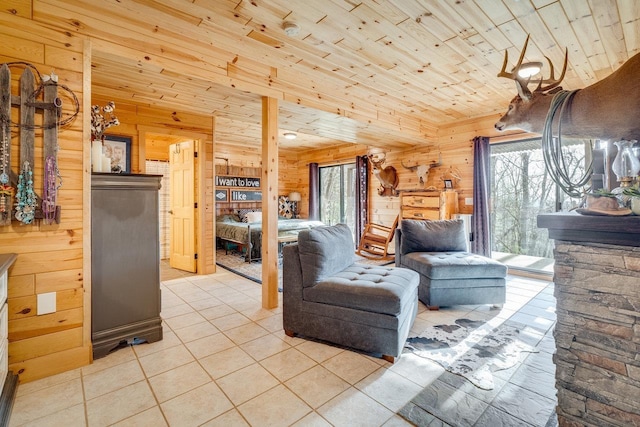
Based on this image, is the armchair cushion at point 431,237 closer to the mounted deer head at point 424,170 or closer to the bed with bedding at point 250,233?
the mounted deer head at point 424,170

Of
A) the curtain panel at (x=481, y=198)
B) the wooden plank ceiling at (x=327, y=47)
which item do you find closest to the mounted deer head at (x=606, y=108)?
the wooden plank ceiling at (x=327, y=47)

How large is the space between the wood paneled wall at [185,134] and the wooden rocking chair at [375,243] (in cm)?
289

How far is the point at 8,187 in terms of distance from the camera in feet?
5.84

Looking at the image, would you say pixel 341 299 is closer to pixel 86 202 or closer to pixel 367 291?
pixel 367 291

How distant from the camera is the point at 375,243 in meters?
5.88

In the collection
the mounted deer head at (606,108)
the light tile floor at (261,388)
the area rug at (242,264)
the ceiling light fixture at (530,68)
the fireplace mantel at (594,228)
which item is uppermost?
the ceiling light fixture at (530,68)

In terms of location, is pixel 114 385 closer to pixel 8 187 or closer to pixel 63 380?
pixel 63 380

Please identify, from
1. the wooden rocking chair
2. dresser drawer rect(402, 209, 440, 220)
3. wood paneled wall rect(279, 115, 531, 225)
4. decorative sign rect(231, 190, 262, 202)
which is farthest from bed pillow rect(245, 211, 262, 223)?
dresser drawer rect(402, 209, 440, 220)

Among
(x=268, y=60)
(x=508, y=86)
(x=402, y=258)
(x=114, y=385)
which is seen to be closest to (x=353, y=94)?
(x=268, y=60)

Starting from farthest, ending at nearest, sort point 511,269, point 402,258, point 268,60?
1. point 511,269
2. point 402,258
3. point 268,60

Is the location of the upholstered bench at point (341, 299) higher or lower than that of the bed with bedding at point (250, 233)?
lower

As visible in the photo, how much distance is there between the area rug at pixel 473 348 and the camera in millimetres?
2006

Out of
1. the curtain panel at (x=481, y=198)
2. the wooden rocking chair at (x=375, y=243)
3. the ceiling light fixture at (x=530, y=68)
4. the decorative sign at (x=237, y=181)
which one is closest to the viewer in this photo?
the ceiling light fixture at (x=530, y=68)

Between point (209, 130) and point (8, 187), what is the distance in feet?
10.1
